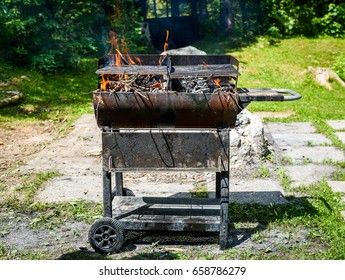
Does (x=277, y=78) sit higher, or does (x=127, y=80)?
(x=127, y=80)

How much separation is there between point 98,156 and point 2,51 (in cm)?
781

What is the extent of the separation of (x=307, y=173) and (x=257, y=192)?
3.57ft

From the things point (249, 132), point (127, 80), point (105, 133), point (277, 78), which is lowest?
point (277, 78)

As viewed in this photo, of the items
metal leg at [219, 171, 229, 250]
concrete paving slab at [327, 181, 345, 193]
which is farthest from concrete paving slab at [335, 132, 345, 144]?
metal leg at [219, 171, 229, 250]

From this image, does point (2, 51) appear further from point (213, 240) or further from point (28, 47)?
point (213, 240)

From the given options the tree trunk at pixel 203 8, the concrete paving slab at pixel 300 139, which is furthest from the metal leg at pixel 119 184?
the tree trunk at pixel 203 8

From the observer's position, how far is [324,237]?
495 centimetres

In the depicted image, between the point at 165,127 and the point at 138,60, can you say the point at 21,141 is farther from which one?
the point at 165,127

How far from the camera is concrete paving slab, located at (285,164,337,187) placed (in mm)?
6668

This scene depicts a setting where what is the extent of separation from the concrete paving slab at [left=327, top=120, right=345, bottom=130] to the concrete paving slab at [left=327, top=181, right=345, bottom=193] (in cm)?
321

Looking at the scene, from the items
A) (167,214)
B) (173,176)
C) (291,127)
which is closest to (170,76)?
(167,214)

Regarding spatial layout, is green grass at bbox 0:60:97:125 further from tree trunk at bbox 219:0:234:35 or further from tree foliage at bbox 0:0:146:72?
tree trunk at bbox 219:0:234:35

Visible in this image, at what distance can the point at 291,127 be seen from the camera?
9766mm

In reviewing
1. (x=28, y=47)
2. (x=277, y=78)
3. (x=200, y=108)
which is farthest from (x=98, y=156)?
(x=277, y=78)
